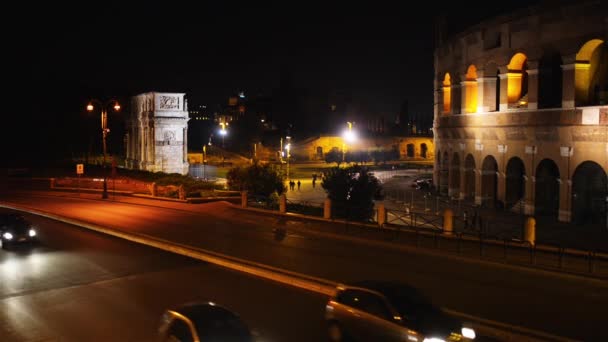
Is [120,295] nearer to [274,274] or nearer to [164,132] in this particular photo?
[274,274]

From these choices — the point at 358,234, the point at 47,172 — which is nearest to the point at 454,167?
the point at 358,234

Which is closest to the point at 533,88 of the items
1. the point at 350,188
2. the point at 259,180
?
the point at 350,188

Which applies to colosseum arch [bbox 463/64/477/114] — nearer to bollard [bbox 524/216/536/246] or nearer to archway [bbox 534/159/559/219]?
archway [bbox 534/159/559/219]

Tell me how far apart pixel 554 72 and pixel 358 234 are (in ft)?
67.5

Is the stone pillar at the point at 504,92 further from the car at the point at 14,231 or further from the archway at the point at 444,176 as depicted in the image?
the car at the point at 14,231

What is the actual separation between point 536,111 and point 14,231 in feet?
96.9

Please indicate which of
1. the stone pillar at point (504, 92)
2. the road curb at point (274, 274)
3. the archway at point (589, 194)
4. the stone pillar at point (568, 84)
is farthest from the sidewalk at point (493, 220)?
the road curb at point (274, 274)

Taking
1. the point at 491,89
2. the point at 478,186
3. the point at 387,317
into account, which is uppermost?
the point at 491,89

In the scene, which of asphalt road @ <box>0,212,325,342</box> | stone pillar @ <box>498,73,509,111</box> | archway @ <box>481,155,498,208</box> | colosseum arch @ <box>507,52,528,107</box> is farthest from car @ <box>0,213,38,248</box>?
archway @ <box>481,155,498,208</box>

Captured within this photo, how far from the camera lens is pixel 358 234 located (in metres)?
25.6

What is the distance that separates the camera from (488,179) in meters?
44.1

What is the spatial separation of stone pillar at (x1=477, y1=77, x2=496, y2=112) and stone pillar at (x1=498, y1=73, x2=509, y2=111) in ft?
6.51

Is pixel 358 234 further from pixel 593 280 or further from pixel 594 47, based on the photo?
pixel 594 47

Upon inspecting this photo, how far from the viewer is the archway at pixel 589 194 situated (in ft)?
115
